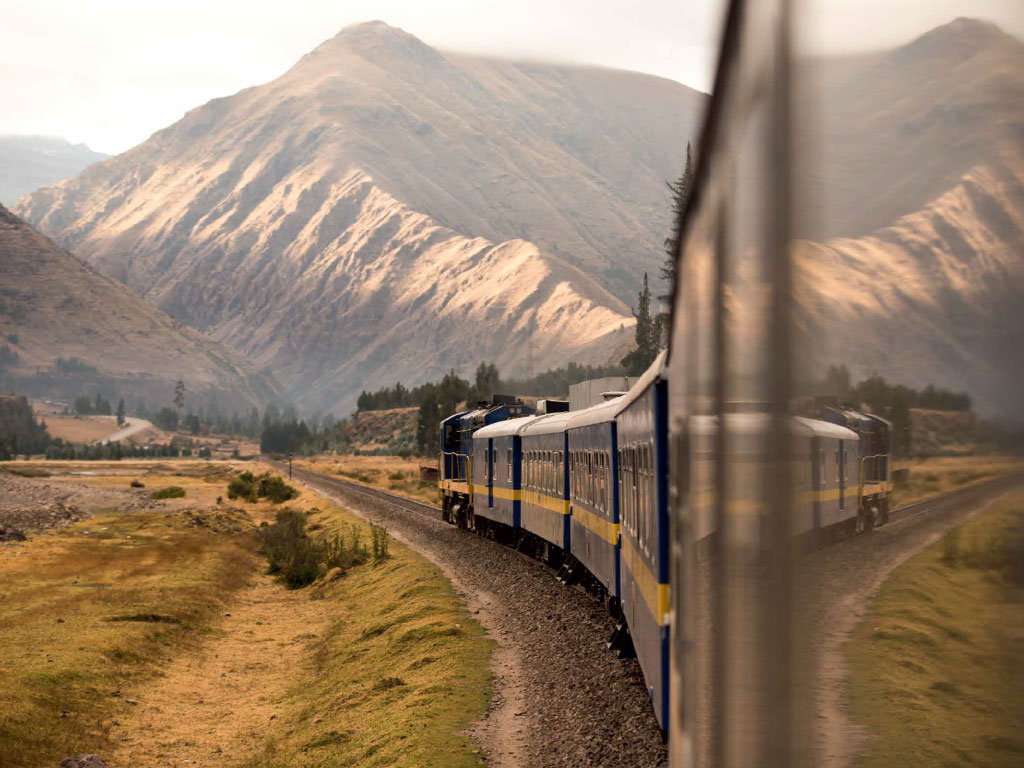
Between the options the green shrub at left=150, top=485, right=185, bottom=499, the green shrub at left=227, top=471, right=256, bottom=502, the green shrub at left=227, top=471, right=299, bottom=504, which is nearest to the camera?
the green shrub at left=227, top=471, right=299, bottom=504

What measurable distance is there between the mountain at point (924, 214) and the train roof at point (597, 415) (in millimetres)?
10970

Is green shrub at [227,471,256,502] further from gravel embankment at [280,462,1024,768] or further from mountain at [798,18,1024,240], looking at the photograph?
mountain at [798,18,1024,240]

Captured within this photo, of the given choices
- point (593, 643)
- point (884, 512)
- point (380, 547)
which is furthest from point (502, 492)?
point (884, 512)

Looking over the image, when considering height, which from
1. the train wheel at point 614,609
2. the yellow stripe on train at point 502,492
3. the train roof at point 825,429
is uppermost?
the train roof at point 825,429

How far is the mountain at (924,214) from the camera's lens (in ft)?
4.48

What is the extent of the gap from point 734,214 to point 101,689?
18044 millimetres

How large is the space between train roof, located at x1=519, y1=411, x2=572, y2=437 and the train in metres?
0.05

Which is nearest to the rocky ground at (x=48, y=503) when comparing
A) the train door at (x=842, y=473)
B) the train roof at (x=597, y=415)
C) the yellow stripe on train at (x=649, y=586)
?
the train roof at (x=597, y=415)

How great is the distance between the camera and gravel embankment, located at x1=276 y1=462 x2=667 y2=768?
1038cm

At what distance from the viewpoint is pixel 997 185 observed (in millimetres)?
1392

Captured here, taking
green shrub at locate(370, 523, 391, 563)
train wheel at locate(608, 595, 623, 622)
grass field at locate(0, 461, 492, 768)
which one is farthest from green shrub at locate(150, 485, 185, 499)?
train wheel at locate(608, 595, 623, 622)

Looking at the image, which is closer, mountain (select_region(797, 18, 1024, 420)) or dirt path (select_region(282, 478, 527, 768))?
mountain (select_region(797, 18, 1024, 420))

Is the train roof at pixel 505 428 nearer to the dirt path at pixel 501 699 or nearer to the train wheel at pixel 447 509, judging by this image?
the dirt path at pixel 501 699

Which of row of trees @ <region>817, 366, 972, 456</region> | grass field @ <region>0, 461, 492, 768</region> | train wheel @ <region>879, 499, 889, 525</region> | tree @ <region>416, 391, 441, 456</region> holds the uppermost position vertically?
tree @ <region>416, 391, 441, 456</region>
